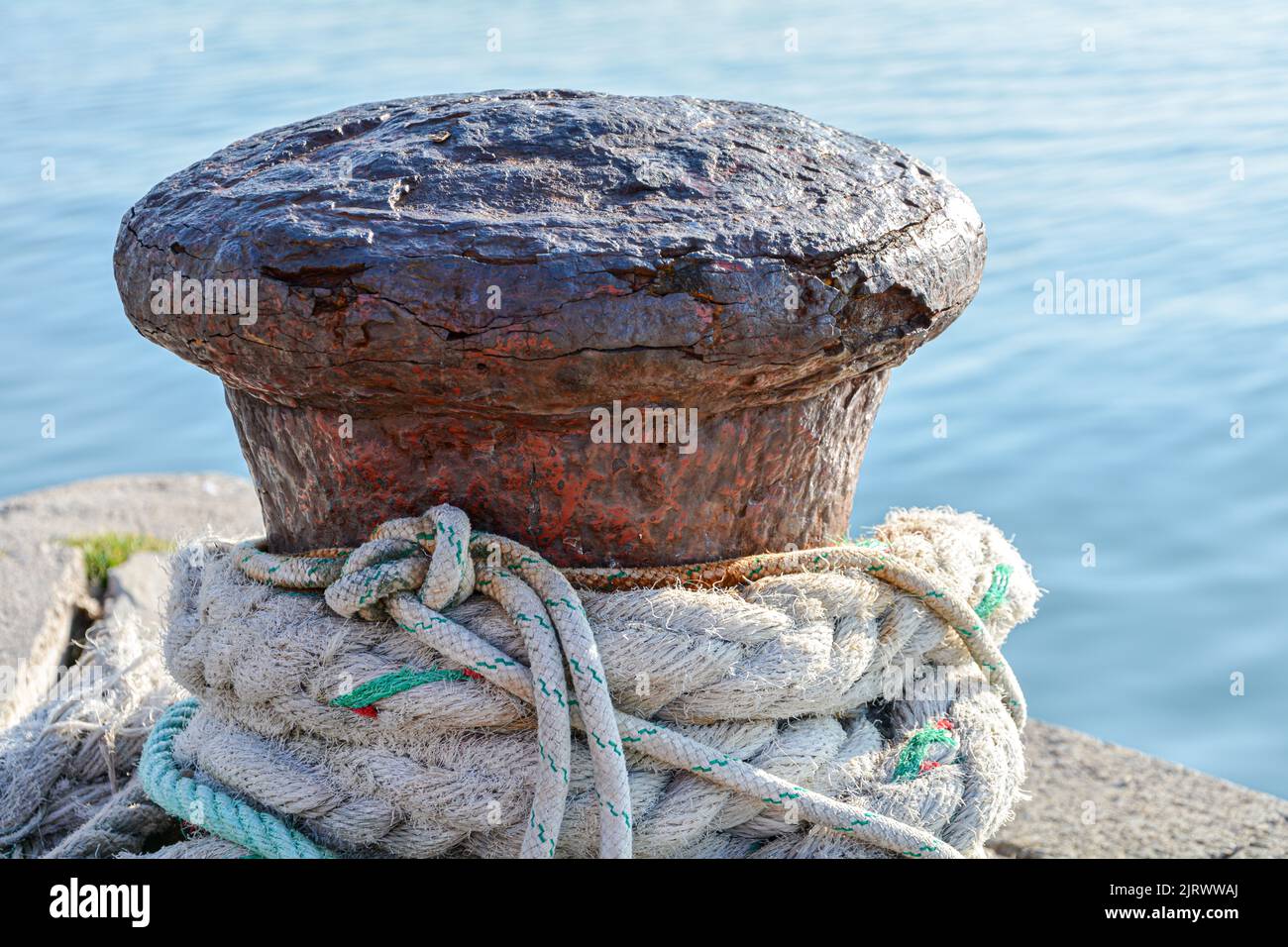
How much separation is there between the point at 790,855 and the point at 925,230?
2.65ft

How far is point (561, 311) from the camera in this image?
4.82ft

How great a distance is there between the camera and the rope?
1.57m

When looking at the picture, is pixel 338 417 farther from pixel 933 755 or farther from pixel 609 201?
pixel 933 755

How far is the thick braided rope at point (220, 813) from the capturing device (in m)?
1.67

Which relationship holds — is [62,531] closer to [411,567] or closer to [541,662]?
[411,567]

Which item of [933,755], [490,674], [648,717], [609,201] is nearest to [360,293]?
[609,201]

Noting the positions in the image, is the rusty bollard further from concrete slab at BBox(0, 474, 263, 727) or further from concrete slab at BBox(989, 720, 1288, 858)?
concrete slab at BBox(989, 720, 1288, 858)

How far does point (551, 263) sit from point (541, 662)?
1.54 feet

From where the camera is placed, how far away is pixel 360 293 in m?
1.50

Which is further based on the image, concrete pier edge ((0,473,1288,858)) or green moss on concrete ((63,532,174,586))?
green moss on concrete ((63,532,174,586))

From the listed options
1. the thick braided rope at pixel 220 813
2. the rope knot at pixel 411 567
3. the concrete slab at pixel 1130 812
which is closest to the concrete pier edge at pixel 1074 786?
the concrete slab at pixel 1130 812

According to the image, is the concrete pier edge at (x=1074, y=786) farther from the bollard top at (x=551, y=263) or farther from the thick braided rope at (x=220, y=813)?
the bollard top at (x=551, y=263)

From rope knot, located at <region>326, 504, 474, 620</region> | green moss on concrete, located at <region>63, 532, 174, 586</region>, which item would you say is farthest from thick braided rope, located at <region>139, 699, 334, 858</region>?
green moss on concrete, located at <region>63, 532, 174, 586</region>

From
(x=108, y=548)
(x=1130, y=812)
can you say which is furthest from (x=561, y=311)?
(x=108, y=548)
